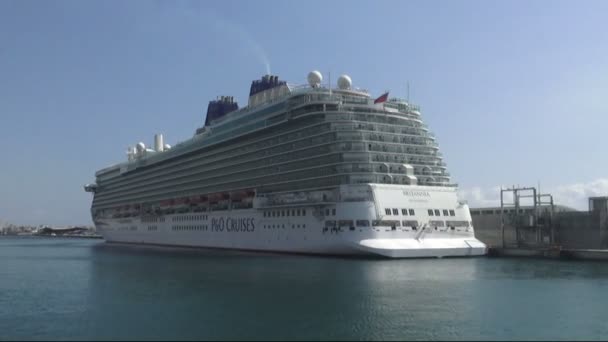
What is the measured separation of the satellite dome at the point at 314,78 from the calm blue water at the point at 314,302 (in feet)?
79.1

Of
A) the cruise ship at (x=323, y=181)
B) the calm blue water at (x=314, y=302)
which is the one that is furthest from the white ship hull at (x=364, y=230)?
the calm blue water at (x=314, y=302)

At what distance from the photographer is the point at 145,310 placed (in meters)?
30.7

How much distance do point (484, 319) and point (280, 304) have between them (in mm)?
10480

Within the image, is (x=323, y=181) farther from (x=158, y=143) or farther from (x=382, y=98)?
(x=158, y=143)

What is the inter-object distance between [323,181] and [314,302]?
26669 millimetres

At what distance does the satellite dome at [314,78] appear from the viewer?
222 ft

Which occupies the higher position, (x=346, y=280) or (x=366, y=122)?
(x=366, y=122)

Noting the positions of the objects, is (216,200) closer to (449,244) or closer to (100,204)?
(449,244)

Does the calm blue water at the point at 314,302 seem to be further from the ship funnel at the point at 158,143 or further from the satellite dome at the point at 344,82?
the ship funnel at the point at 158,143

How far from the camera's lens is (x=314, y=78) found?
67875 mm

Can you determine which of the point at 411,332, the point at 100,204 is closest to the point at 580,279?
the point at 411,332

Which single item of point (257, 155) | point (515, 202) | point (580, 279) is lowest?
point (580, 279)

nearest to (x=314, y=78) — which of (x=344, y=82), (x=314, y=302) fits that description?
(x=344, y=82)

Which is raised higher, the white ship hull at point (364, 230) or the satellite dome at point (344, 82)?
the satellite dome at point (344, 82)
